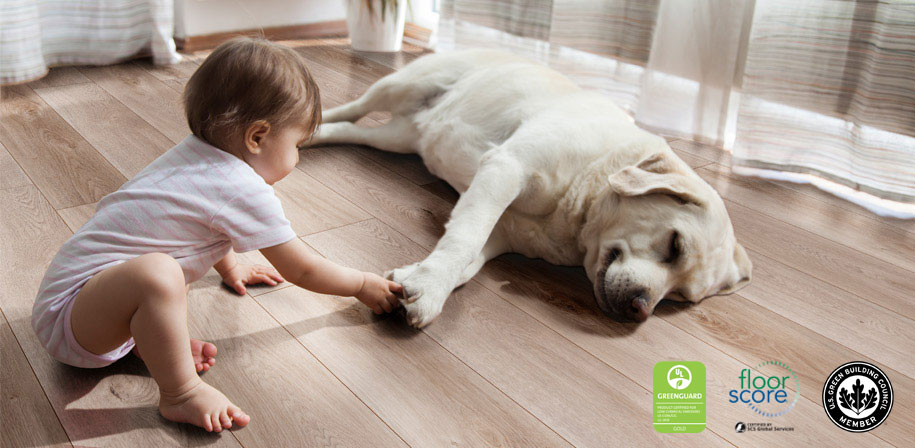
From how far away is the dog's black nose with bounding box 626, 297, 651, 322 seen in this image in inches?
63.8

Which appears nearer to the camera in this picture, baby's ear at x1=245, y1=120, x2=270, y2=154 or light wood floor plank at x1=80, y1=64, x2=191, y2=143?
baby's ear at x1=245, y1=120, x2=270, y2=154

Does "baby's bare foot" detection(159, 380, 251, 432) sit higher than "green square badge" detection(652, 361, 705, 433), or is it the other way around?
"baby's bare foot" detection(159, 380, 251, 432)

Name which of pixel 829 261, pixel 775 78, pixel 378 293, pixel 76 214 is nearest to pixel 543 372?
pixel 378 293

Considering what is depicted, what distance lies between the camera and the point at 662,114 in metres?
3.16

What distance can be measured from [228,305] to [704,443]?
1.10m

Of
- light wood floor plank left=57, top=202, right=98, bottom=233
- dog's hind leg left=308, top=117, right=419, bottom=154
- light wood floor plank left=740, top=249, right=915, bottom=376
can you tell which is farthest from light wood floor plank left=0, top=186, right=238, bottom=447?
light wood floor plank left=740, top=249, right=915, bottom=376

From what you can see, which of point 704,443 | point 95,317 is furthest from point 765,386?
point 95,317

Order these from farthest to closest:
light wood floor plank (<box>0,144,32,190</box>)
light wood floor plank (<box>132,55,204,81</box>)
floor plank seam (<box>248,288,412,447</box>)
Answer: light wood floor plank (<box>132,55,204,81</box>)
light wood floor plank (<box>0,144,32,190</box>)
floor plank seam (<box>248,288,412,447</box>)

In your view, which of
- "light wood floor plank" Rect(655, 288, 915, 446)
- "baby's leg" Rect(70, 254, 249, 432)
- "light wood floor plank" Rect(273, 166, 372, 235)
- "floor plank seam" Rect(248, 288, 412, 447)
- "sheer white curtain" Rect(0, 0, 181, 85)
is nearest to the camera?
"baby's leg" Rect(70, 254, 249, 432)

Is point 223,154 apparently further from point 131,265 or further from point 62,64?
point 62,64

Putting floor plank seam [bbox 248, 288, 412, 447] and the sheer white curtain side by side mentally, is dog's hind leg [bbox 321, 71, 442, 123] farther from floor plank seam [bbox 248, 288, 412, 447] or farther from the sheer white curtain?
the sheer white curtain

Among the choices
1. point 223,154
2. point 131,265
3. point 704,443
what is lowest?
point 704,443

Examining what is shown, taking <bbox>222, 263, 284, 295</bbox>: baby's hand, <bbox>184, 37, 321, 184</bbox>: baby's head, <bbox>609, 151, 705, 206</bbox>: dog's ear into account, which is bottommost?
<bbox>222, 263, 284, 295</bbox>: baby's hand

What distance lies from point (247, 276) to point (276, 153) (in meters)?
0.44
